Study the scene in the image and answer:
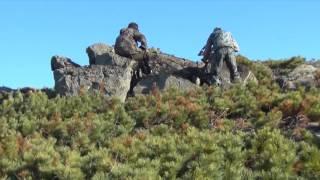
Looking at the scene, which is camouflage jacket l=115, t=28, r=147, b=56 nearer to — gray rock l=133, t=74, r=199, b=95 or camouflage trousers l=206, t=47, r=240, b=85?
gray rock l=133, t=74, r=199, b=95

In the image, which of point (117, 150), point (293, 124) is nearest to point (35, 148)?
point (117, 150)

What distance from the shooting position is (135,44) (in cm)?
1998

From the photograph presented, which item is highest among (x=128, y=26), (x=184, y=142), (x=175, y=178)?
(x=128, y=26)

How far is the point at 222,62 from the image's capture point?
61.1 feet

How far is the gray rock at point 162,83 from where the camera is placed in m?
18.0

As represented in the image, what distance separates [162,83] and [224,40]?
226cm

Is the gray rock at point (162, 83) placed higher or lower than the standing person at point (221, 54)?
lower

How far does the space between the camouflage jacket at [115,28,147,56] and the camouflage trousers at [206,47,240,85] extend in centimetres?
259

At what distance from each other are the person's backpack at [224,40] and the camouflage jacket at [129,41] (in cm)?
262

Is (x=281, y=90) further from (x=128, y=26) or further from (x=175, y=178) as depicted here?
(x=175, y=178)

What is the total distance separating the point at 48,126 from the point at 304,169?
5.36m

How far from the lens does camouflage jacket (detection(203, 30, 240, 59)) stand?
18594 millimetres

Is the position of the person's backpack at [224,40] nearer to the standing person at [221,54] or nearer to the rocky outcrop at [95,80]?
the standing person at [221,54]

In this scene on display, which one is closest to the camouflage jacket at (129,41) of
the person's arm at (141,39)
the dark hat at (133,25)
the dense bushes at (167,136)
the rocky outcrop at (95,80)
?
the person's arm at (141,39)
